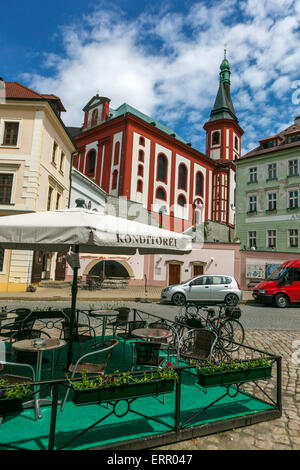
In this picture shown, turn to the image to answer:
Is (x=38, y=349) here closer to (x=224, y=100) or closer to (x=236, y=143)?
(x=236, y=143)

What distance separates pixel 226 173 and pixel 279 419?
148ft

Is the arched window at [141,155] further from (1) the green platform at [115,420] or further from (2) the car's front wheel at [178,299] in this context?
(1) the green platform at [115,420]

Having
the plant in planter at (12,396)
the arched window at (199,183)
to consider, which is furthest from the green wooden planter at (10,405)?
the arched window at (199,183)

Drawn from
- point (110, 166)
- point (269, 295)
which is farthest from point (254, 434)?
point (110, 166)

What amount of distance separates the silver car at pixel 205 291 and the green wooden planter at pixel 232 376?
500 inches

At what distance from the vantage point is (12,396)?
110 inches

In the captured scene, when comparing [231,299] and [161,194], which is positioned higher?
[161,194]

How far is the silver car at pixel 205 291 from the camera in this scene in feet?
54.2

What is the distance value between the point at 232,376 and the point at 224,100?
178ft

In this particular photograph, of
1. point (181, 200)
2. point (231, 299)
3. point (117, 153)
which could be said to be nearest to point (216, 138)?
point (181, 200)

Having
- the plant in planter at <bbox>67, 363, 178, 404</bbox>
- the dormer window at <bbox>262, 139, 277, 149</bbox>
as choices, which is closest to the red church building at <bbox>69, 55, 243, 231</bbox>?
the dormer window at <bbox>262, 139, 277, 149</bbox>

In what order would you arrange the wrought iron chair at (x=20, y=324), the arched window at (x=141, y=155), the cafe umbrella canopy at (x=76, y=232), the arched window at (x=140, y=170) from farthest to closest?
the arched window at (x=141, y=155) → the arched window at (x=140, y=170) → the wrought iron chair at (x=20, y=324) → the cafe umbrella canopy at (x=76, y=232)

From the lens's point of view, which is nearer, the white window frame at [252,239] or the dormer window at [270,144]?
the white window frame at [252,239]
